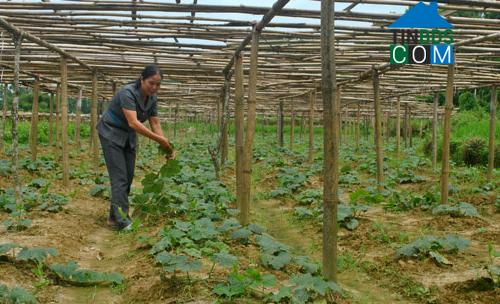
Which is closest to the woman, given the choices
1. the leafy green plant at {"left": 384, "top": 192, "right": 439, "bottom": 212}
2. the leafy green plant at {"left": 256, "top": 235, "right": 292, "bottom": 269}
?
the leafy green plant at {"left": 256, "top": 235, "right": 292, "bottom": 269}

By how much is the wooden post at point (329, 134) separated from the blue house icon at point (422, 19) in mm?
2094

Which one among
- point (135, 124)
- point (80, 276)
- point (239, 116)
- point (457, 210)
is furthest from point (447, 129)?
point (80, 276)

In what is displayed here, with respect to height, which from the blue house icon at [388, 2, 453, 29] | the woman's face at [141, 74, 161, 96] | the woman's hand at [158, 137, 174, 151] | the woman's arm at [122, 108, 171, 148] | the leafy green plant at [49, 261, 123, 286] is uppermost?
the blue house icon at [388, 2, 453, 29]

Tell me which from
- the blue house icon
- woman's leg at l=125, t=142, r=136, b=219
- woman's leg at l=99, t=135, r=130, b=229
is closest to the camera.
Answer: the blue house icon

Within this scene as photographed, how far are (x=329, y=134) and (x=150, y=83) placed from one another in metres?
3.12

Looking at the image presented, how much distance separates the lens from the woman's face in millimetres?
6438

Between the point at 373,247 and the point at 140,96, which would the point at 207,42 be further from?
the point at 373,247

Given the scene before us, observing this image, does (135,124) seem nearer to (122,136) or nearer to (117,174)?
(122,136)

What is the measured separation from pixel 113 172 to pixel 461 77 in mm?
7674

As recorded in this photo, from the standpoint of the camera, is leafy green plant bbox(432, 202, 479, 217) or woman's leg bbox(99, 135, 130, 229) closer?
woman's leg bbox(99, 135, 130, 229)

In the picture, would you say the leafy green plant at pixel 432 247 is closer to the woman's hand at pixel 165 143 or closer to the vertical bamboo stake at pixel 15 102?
the woman's hand at pixel 165 143

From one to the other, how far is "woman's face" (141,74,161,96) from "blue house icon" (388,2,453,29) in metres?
2.96

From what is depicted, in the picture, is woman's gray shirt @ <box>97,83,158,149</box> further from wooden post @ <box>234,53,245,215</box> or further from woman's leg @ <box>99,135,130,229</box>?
wooden post @ <box>234,53,245,215</box>

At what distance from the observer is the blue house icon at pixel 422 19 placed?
571cm
